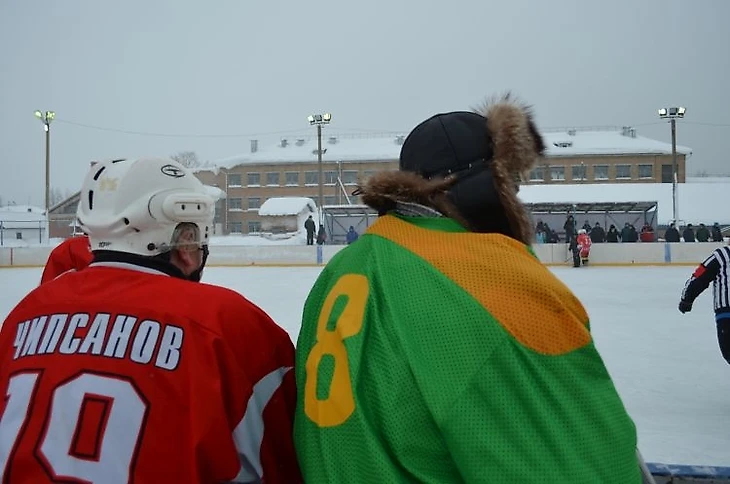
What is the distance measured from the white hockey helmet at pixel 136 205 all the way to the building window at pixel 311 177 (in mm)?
48144

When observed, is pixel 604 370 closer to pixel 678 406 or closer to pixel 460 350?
pixel 460 350

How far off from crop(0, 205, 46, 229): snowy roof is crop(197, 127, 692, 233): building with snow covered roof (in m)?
12.9

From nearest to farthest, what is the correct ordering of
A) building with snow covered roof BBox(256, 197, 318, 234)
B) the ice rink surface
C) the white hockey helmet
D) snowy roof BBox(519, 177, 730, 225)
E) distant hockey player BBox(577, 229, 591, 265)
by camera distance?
the white hockey helmet → the ice rink surface → distant hockey player BBox(577, 229, 591, 265) → snowy roof BBox(519, 177, 730, 225) → building with snow covered roof BBox(256, 197, 318, 234)

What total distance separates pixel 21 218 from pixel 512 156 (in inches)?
2060

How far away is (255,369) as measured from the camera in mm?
1347

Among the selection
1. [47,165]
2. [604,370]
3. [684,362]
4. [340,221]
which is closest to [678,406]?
[684,362]

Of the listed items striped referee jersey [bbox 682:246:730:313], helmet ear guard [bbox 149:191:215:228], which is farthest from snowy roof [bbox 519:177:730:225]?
helmet ear guard [bbox 149:191:215:228]

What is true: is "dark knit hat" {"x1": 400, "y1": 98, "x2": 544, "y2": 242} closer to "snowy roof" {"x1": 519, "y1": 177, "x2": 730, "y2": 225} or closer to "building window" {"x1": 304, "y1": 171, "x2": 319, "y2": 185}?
"snowy roof" {"x1": 519, "y1": 177, "x2": 730, "y2": 225}

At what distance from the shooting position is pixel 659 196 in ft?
108

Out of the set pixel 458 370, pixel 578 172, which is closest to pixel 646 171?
pixel 578 172

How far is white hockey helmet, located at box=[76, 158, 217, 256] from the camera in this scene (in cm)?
147

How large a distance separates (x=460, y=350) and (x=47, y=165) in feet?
92.3

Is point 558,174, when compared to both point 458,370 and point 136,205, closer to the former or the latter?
point 136,205

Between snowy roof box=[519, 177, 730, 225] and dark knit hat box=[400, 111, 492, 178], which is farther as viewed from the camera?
snowy roof box=[519, 177, 730, 225]
